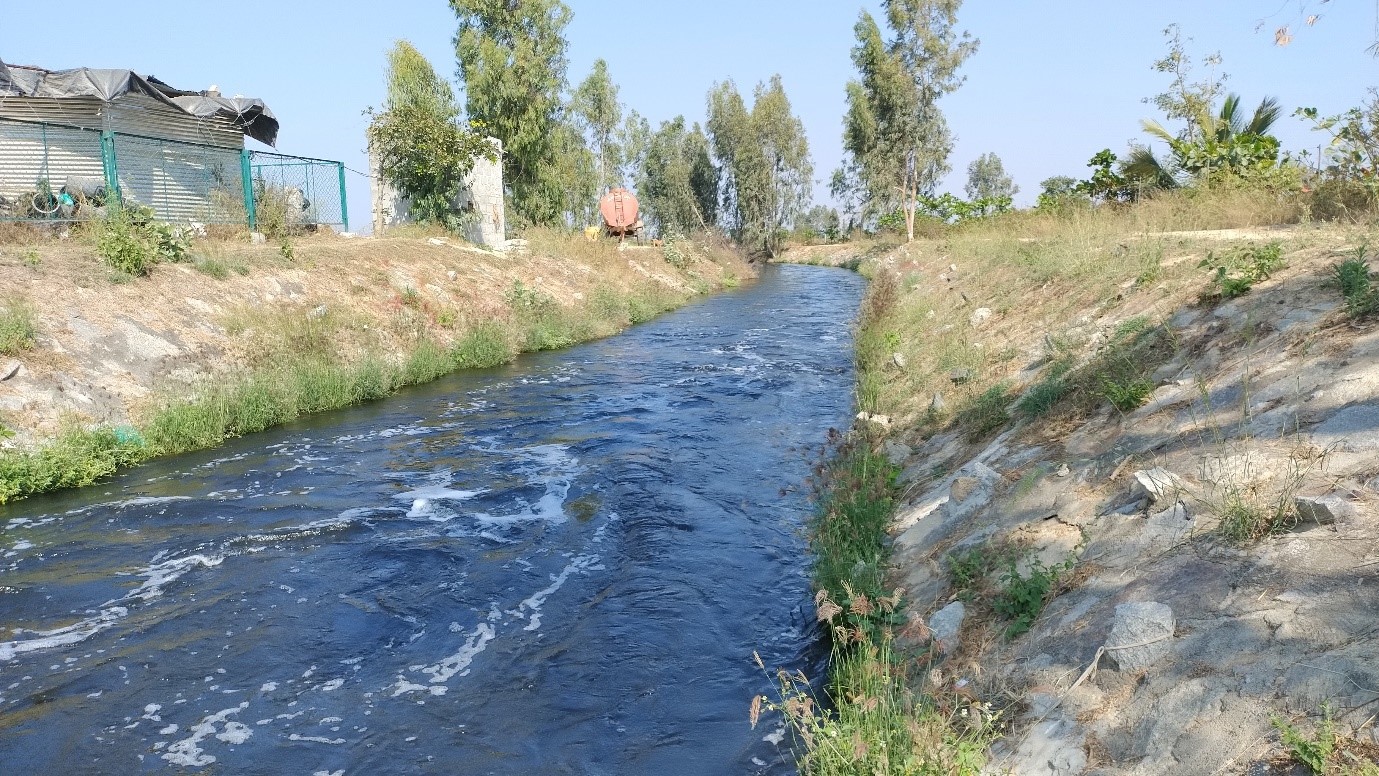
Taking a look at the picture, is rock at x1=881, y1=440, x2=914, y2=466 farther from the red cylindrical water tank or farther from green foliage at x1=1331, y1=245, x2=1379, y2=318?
the red cylindrical water tank

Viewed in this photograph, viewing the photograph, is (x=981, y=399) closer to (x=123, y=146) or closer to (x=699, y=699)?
(x=699, y=699)

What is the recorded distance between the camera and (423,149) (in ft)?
75.3

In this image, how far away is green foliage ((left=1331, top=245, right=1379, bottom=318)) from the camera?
17.4ft

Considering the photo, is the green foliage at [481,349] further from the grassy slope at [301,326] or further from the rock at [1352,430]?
the rock at [1352,430]

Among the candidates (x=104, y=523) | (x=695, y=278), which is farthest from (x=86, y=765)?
(x=695, y=278)

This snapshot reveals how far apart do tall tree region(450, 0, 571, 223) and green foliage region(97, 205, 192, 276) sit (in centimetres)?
1601

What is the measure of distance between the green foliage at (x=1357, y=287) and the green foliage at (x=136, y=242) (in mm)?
13867

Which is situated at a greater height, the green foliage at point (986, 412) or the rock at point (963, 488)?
the green foliage at point (986, 412)

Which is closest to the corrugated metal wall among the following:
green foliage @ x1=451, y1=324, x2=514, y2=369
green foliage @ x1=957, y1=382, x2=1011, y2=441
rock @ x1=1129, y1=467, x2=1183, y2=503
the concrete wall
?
the concrete wall

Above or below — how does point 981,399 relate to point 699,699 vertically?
above

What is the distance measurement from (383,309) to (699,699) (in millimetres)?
12726

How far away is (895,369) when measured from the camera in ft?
39.7

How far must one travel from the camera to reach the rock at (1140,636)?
3441 mm

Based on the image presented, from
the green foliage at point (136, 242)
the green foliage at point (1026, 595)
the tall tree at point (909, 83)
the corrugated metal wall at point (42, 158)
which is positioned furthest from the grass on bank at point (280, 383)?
the tall tree at point (909, 83)
